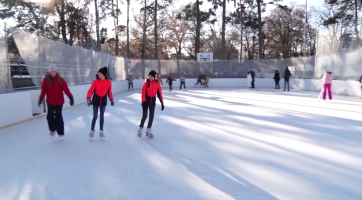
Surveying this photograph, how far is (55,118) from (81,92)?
7710 mm

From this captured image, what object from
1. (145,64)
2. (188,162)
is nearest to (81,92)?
(188,162)

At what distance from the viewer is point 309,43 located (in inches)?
1626

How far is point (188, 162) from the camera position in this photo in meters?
4.63

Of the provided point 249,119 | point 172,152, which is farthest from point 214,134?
point 249,119

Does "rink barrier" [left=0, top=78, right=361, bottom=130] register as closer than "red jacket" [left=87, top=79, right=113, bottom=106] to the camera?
No

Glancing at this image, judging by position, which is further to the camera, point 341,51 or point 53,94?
point 341,51

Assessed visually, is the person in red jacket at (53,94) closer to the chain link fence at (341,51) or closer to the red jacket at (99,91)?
the red jacket at (99,91)

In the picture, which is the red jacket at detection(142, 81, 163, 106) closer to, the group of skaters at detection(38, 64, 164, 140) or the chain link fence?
the group of skaters at detection(38, 64, 164, 140)

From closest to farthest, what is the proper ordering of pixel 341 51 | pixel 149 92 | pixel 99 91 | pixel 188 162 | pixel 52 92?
pixel 188 162 → pixel 52 92 → pixel 99 91 → pixel 149 92 → pixel 341 51

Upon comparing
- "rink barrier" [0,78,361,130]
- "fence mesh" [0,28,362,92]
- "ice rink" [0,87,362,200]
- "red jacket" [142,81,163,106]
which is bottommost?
"ice rink" [0,87,362,200]

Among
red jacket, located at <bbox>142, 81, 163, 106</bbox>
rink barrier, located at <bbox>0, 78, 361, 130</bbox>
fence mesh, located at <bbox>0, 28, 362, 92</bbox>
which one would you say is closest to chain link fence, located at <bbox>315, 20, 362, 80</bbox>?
fence mesh, located at <bbox>0, 28, 362, 92</bbox>

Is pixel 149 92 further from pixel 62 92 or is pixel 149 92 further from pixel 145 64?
pixel 145 64

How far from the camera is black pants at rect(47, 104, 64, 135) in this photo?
19.5 feet

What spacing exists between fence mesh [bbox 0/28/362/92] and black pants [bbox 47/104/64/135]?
2799 mm
